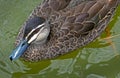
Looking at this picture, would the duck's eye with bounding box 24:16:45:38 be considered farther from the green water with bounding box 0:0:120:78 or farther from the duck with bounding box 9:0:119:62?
the green water with bounding box 0:0:120:78

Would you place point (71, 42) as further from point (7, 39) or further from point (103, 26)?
point (7, 39)

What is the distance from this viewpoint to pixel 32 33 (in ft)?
19.0

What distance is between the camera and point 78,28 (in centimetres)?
621

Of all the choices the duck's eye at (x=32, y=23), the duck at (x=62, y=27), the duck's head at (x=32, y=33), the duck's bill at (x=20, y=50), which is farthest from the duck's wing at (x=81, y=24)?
the duck's bill at (x=20, y=50)

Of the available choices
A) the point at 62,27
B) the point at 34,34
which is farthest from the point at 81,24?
the point at 34,34

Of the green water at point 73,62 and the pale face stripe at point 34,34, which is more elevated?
the pale face stripe at point 34,34

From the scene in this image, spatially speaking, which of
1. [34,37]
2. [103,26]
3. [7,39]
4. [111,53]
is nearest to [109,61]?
[111,53]

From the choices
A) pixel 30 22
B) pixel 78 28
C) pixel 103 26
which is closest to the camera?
pixel 30 22

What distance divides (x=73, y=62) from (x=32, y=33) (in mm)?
983

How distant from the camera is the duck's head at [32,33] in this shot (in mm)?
5715

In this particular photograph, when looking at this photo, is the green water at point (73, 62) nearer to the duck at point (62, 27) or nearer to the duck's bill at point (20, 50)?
the duck at point (62, 27)

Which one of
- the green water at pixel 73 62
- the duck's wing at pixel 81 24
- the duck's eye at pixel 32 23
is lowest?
the green water at pixel 73 62

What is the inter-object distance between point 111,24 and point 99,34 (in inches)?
15.7

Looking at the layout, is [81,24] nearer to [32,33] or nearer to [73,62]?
[73,62]
